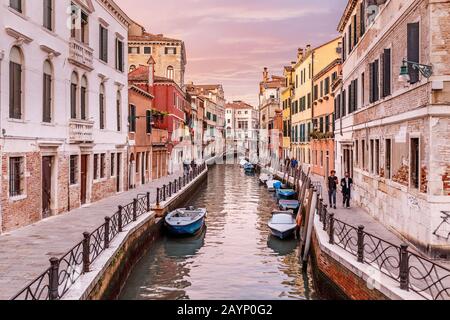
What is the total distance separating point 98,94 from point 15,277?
50.1 ft

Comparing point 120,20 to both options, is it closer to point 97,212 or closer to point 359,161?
point 97,212

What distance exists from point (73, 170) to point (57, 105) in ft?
10.7

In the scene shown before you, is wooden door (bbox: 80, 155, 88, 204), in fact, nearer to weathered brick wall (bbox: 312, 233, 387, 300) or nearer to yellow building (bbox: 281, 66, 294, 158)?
weathered brick wall (bbox: 312, 233, 387, 300)

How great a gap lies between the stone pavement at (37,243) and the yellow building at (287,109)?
3798cm

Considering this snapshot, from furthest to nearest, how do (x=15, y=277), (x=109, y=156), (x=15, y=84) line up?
(x=109, y=156) < (x=15, y=84) < (x=15, y=277)

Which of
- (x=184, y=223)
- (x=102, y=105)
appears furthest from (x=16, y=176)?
(x=102, y=105)

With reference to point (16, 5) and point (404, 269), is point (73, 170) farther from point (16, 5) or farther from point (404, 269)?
point (404, 269)

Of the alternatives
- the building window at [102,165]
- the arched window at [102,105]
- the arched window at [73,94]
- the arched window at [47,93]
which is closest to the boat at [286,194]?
the building window at [102,165]

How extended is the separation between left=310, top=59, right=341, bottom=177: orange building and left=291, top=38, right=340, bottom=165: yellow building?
1862 millimetres

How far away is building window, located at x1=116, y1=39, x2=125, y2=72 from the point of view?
2756 centimetres

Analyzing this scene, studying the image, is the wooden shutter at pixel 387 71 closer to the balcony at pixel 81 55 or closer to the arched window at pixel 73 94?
the balcony at pixel 81 55

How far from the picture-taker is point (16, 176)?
1573cm
